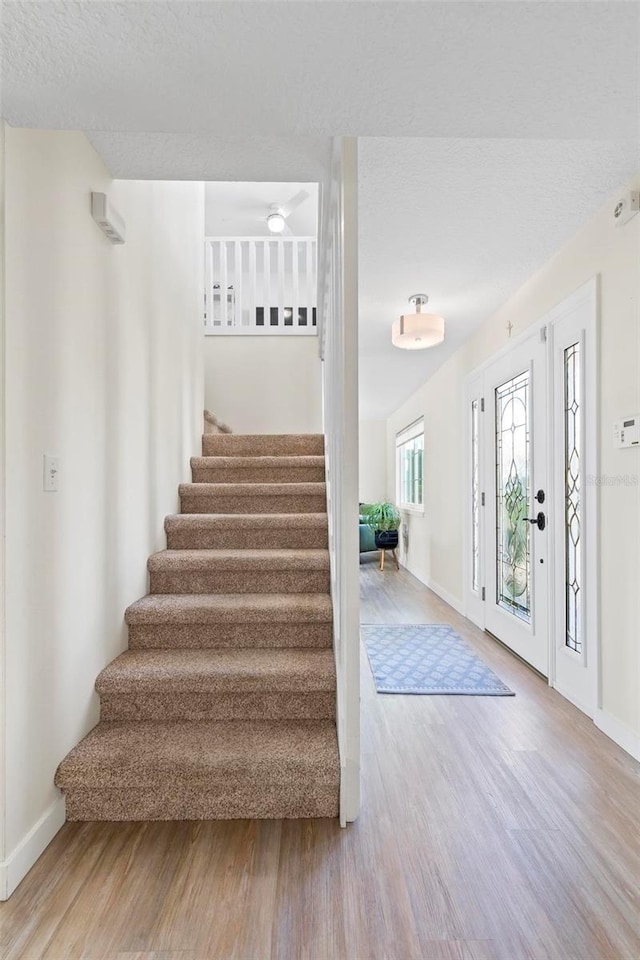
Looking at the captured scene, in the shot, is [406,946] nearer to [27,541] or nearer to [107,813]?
[107,813]

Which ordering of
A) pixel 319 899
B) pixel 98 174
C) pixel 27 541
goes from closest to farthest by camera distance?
1. pixel 319 899
2. pixel 27 541
3. pixel 98 174

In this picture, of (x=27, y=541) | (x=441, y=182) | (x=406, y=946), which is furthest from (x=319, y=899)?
(x=441, y=182)

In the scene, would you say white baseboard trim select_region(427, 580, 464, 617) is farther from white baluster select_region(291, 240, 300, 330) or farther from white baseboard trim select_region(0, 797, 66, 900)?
white baseboard trim select_region(0, 797, 66, 900)

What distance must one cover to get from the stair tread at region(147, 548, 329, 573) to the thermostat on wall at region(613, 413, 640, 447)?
53.9 inches

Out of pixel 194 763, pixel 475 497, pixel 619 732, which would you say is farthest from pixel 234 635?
pixel 475 497

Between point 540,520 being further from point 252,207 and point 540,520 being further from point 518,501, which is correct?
point 252,207

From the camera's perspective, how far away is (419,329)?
3123 millimetres

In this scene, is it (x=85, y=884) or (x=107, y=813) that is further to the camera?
(x=107, y=813)

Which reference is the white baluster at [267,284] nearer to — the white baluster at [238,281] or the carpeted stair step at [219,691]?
the white baluster at [238,281]

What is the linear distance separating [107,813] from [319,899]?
29.8 inches

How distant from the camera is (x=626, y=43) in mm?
1095

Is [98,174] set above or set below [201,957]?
above

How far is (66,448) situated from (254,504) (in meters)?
1.47

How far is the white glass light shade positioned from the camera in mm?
3117
